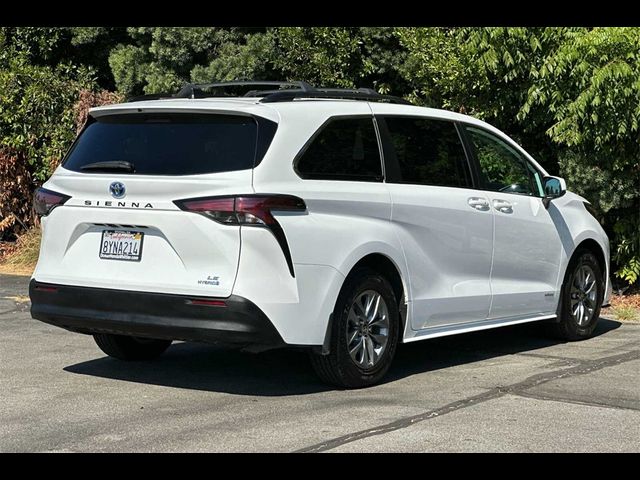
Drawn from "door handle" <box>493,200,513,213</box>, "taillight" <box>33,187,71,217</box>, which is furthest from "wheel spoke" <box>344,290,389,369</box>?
"taillight" <box>33,187,71,217</box>

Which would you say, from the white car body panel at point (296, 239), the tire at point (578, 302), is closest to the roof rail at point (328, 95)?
the white car body panel at point (296, 239)

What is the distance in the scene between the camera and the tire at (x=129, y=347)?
27.5ft

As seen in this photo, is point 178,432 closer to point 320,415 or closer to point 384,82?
point 320,415

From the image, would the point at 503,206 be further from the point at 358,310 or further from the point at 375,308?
the point at 358,310

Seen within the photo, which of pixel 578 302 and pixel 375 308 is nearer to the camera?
pixel 375 308

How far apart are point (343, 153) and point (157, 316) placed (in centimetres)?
162

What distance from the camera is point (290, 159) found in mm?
7102

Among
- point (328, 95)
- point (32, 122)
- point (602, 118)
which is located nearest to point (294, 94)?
point (328, 95)

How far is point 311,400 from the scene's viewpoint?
23.5ft

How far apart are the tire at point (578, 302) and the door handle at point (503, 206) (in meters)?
1.06

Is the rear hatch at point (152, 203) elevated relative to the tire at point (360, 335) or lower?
elevated

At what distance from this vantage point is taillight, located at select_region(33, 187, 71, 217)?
24.5ft

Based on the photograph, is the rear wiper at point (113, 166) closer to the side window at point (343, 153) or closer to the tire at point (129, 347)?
the side window at point (343, 153)
